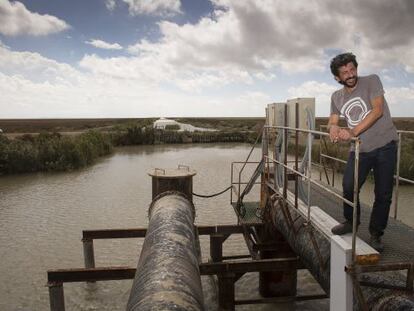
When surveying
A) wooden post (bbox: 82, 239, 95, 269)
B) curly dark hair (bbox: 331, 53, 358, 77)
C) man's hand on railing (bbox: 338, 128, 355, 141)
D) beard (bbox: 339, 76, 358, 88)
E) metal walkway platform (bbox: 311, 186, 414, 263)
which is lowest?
wooden post (bbox: 82, 239, 95, 269)

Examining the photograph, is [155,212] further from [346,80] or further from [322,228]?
[346,80]

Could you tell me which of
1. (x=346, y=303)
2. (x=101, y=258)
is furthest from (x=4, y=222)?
(x=346, y=303)

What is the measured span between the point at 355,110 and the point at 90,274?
14.0 feet

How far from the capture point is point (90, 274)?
222 inches

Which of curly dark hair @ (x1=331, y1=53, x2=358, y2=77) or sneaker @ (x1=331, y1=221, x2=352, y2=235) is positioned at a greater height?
curly dark hair @ (x1=331, y1=53, x2=358, y2=77)

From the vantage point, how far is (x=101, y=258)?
10.5m

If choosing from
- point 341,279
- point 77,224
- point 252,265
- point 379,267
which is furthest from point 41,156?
point 379,267

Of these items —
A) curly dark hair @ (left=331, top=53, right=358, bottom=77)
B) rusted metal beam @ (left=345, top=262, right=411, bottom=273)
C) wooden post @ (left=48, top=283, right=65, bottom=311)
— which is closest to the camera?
rusted metal beam @ (left=345, top=262, right=411, bottom=273)

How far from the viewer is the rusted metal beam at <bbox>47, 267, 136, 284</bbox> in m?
5.65

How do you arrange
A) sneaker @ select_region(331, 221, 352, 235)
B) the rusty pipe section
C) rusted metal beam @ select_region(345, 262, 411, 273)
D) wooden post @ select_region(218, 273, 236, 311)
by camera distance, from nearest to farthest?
the rusty pipe section
rusted metal beam @ select_region(345, 262, 411, 273)
sneaker @ select_region(331, 221, 352, 235)
wooden post @ select_region(218, 273, 236, 311)

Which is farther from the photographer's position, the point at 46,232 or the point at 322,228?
the point at 46,232

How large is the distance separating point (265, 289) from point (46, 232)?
8.03m

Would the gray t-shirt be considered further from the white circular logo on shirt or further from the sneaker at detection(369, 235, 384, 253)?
the sneaker at detection(369, 235, 384, 253)

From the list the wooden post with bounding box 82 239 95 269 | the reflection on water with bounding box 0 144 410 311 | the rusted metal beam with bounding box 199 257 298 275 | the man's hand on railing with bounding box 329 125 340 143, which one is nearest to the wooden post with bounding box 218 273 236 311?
the rusted metal beam with bounding box 199 257 298 275
